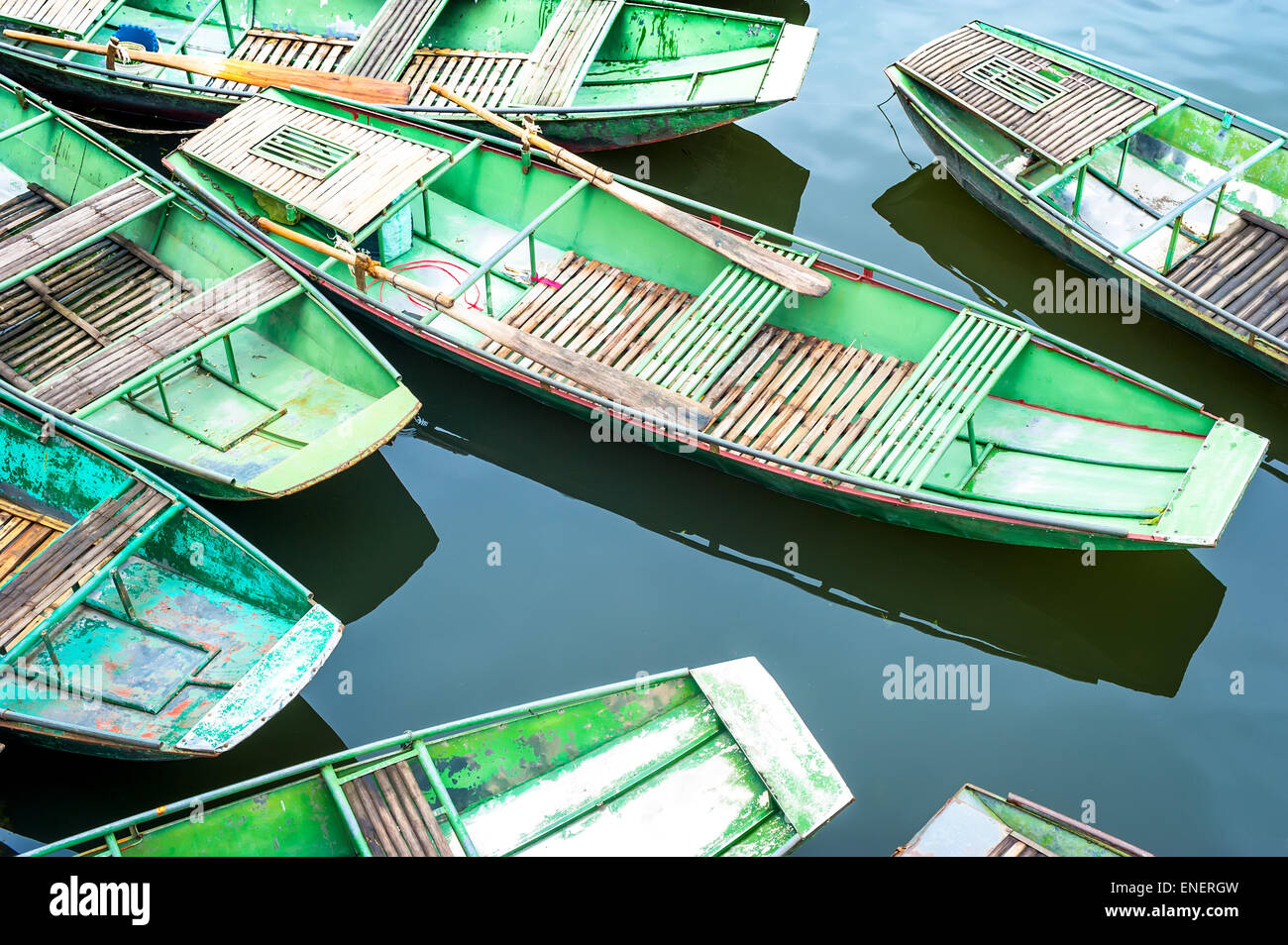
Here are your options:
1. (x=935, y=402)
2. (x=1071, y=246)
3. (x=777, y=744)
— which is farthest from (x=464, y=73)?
(x=777, y=744)

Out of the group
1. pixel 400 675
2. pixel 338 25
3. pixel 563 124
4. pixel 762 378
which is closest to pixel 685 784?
pixel 400 675

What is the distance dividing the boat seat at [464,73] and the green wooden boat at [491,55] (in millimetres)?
21

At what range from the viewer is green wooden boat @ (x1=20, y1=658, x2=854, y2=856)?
324 inches

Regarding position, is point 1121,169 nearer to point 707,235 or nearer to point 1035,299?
point 1035,299

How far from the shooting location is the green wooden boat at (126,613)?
8742 mm

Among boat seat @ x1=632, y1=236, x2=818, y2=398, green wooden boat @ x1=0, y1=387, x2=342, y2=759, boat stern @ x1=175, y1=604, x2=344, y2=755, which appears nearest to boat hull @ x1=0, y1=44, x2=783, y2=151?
boat seat @ x1=632, y1=236, x2=818, y2=398

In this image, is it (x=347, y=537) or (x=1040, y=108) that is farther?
(x=1040, y=108)

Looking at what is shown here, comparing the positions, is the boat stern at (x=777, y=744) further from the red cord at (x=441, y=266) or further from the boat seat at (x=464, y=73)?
the boat seat at (x=464, y=73)

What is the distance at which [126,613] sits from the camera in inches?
386

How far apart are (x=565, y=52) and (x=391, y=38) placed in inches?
88.9

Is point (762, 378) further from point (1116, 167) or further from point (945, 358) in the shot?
point (1116, 167)

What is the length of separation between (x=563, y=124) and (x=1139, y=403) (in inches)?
292

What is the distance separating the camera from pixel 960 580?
1104cm
